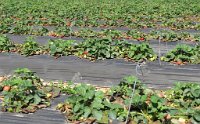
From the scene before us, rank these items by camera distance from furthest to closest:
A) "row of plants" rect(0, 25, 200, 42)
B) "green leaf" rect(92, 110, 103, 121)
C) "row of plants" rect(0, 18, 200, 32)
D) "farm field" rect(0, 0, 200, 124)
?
1. "row of plants" rect(0, 18, 200, 32)
2. "row of plants" rect(0, 25, 200, 42)
3. "farm field" rect(0, 0, 200, 124)
4. "green leaf" rect(92, 110, 103, 121)

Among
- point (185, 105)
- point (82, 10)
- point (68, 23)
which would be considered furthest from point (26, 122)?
point (82, 10)

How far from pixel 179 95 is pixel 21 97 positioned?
2423mm

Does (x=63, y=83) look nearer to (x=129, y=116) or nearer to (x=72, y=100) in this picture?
(x=72, y=100)

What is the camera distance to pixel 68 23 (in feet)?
44.2

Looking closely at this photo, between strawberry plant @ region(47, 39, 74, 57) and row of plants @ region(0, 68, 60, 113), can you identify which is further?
strawberry plant @ region(47, 39, 74, 57)

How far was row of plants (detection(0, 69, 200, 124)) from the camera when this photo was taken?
4.58 metres

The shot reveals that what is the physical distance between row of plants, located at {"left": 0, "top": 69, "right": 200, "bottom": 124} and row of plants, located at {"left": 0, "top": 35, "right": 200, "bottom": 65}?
6.40 ft

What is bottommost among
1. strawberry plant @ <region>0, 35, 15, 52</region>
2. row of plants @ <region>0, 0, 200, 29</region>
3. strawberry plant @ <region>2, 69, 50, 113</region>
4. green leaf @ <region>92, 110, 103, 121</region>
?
green leaf @ <region>92, 110, 103, 121</region>

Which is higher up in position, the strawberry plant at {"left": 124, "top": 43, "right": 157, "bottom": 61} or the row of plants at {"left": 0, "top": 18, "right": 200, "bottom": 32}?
the row of plants at {"left": 0, "top": 18, "right": 200, "bottom": 32}

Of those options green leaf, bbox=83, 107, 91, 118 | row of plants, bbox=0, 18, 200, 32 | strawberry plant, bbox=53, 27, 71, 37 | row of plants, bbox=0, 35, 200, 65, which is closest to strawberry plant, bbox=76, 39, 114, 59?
row of plants, bbox=0, 35, 200, 65

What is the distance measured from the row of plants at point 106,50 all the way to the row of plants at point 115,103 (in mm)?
1952

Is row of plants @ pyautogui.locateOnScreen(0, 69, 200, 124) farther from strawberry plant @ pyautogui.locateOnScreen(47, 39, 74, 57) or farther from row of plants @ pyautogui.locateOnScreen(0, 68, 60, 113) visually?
strawberry plant @ pyautogui.locateOnScreen(47, 39, 74, 57)

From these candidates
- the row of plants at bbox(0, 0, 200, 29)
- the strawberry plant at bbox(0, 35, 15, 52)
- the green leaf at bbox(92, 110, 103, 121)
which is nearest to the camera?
the green leaf at bbox(92, 110, 103, 121)

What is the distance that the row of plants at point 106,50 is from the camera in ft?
24.5
